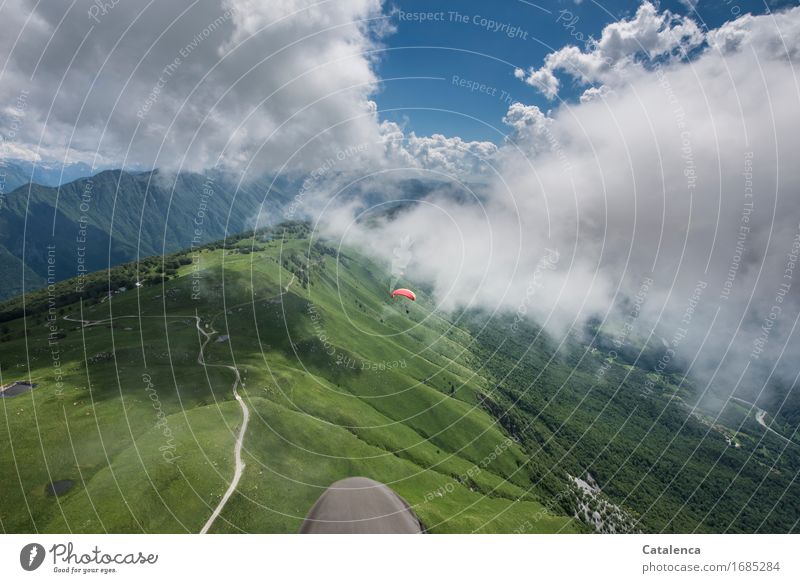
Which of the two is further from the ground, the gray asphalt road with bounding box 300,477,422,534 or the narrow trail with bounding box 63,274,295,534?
the gray asphalt road with bounding box 300,477,422,534

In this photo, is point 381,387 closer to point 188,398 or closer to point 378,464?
point 378,464

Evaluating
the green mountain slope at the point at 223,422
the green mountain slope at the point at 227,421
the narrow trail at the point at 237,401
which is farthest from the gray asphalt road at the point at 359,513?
the narrow trail at the point at 237,401

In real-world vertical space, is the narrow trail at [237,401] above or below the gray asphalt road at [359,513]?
below

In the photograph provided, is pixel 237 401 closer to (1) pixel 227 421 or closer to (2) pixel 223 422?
(1) pixel 227 421

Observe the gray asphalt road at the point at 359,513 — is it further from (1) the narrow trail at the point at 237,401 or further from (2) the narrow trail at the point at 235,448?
(1) the narrow trail at the point at 237,401

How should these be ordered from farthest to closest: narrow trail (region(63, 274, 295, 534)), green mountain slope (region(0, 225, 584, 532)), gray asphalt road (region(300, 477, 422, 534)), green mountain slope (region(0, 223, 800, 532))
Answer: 1. green mountain slope (region(0, 223, 800, 532))
2. green mountain slope (region(0, 225, 584, 532))
3. narrow trail (region(63, 274, 295, 534))
4. gray asphalt road (region(300, 477, 422, 534))

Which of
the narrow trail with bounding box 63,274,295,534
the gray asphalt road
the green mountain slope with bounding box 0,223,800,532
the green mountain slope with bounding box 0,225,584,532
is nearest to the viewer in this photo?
the gray asphalt road

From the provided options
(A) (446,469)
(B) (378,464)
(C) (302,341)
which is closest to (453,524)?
(B) (378,464)

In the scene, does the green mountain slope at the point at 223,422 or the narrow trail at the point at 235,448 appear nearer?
the narrow trail at the point at 235,448

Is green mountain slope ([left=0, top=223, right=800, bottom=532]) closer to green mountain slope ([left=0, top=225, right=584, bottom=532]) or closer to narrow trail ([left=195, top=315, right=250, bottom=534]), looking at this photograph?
green mountain slope ([left=0, top=225, right=584, bottom=532])

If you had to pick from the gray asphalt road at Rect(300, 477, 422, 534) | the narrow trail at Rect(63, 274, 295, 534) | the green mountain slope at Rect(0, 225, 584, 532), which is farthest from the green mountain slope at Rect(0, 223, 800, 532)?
the gray asphalt road at Rect(300, 477, 422, 534)

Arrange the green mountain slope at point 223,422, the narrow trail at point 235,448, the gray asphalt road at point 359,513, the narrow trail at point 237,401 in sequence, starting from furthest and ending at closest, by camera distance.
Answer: the green mountain slope at point 223,422 → the narrow trail at point 237,401 → the narrow trail at point 235,448 → the gray asphalt road at point 359,513
